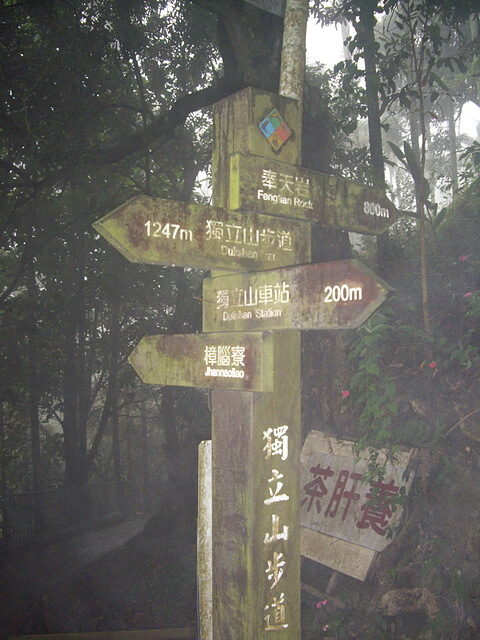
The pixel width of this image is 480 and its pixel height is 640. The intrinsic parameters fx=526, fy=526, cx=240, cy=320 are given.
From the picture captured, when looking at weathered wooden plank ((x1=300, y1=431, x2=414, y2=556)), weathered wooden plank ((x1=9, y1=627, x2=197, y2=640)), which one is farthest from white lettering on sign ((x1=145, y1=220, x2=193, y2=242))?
weathered wooden plank ((x1=9, y1=627, x2=197, y2=640))

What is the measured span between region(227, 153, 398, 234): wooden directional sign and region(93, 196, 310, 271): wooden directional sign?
10 centimetres

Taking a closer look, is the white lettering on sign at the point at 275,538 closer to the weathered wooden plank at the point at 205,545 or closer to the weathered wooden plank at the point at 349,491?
the weathered wooden plank at the point at 205,545

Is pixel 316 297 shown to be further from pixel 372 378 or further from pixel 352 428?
pixel 352 428

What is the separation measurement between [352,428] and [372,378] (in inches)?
49.4

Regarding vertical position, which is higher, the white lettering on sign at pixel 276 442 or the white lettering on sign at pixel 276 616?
the white lettering on sign at pixel 276 442

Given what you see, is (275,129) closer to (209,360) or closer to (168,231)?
(168,231)

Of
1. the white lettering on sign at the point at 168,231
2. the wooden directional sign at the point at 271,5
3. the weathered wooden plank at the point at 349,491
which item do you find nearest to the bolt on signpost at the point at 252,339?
the white lettering on sign at the point at 168,231

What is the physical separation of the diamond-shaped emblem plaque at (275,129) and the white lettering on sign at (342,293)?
1191 millimetres

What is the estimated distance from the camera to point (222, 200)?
130 inches

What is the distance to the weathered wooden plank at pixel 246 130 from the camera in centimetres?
318

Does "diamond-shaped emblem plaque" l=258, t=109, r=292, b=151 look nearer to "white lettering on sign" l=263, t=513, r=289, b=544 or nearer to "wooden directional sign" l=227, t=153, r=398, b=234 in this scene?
"wooden directional sign" l=227, t=153, r=398, b=234

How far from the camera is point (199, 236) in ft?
9.28

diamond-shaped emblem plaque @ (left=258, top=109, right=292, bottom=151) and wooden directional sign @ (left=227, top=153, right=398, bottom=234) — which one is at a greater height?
diamond-shaped emblem plaque @ (left=258, top=109, right=292, bottom=151)

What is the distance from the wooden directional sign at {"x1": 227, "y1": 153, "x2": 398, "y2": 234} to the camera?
302cm
